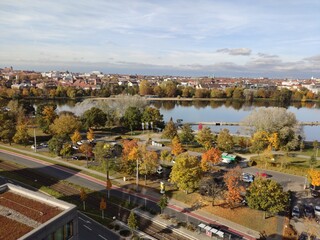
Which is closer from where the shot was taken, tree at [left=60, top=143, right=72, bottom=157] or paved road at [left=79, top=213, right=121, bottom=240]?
paved road at [left=79, top=213, right=121, bottom=240]

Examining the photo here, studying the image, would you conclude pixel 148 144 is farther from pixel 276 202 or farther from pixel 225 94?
pixel 225 94

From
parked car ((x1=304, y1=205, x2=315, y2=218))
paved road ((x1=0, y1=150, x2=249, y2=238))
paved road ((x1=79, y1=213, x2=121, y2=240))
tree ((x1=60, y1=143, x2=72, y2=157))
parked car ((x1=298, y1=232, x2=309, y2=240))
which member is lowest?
paved road ((x1=79, y1=213, x2=121, y2=240))

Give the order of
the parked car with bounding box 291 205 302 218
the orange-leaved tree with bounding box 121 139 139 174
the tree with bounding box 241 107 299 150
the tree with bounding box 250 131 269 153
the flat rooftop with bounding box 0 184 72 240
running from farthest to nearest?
the tree with bounding box 241 107 299 150, the tree with bounding box 250 131 269 153, the orange-leaved tree with bounding box 121 139 139 174, the parked car with bounding box 291 205 302 218, the flat rooftop with bounding box 0 184 72 240

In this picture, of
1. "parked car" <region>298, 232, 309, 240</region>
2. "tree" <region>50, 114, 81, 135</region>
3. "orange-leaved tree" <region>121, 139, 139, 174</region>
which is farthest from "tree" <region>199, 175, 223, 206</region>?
"tree" <region>50, 114, 81, 135</region>

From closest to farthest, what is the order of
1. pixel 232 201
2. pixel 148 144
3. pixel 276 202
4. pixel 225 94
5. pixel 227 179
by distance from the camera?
pixel 276 202 < pixel 232 201 < pixel 227 179 < pixel 148 144 < pixel 225 94

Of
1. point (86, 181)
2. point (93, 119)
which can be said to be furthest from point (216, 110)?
point (86, 181)

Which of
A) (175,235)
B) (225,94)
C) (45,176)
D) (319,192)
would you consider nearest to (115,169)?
(45,176)

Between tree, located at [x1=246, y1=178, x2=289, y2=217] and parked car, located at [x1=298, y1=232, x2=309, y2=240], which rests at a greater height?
tree, located at [x1=246, y1=178, x2=289, y2=217]

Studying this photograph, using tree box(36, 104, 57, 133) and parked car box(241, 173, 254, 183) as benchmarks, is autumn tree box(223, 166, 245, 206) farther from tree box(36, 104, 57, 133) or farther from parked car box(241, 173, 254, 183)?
tree box(36, 104, 57, 133)
